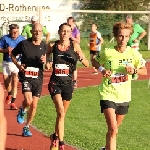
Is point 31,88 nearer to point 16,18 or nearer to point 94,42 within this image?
point 94,42

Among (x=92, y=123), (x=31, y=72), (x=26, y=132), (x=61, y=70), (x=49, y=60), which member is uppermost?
(x=49, y=60)

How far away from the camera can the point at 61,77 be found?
958 centimetres

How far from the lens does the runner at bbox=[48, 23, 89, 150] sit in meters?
9.40

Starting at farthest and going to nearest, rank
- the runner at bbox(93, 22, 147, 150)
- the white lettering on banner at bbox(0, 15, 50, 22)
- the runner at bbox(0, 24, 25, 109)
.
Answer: the white lettering on banner at bbox(0, 15, 50, 22) < the runner at bbox(0, 24, 25, 109) < the runner at bbox(93, 22, 147, 150)

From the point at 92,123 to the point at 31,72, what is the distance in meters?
2.21

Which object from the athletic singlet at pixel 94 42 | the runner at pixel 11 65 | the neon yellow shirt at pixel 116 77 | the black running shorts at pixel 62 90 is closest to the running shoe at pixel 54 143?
the black running shorts at pixel 62 90

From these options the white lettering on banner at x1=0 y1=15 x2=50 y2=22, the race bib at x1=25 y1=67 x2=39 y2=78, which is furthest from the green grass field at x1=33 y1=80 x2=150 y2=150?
the white lettering on banner at x1=0 y1=15 x2=50 y2=22

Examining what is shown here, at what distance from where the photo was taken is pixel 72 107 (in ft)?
47.5

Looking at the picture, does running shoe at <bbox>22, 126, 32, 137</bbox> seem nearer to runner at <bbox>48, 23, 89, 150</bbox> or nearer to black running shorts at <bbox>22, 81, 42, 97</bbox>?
black running shorts at <bbox>22, 81, 42, 97</bbox>

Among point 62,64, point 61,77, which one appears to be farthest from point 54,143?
point 62,64

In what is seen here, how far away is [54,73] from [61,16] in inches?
1143

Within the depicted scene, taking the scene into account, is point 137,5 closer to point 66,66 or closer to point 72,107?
point 72,107

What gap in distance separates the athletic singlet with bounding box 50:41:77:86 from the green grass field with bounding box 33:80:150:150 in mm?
1200

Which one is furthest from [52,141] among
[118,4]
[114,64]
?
[118,4]
